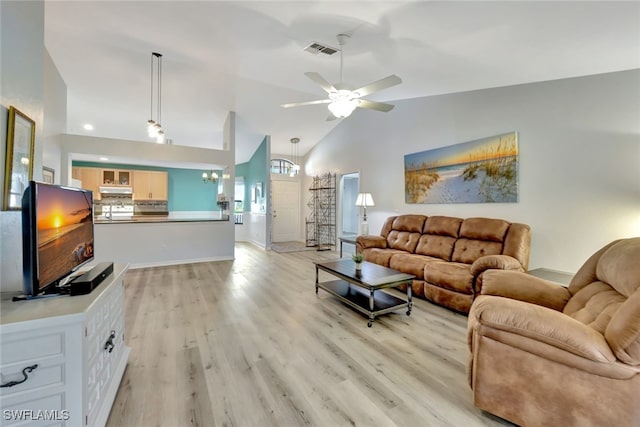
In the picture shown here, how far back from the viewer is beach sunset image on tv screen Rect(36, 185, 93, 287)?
49.1 inches

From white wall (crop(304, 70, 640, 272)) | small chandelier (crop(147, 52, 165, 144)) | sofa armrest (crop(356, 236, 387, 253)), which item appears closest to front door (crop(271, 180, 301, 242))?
small chandelier (crop(147, 52, 165, 144))

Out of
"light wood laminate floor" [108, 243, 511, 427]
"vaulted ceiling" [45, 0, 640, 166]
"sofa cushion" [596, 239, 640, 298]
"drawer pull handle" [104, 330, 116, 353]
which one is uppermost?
"vaulted ceiling" [45, 0, 640, 166]

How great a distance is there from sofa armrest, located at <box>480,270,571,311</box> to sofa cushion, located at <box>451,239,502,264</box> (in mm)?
1425

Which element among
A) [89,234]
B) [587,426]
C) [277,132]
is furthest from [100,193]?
[587,426]

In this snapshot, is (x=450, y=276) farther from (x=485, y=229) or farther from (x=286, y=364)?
(x=286, y=364)

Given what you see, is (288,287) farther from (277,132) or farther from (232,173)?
(277,132)

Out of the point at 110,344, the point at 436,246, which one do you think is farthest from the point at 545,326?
the point at 436,246

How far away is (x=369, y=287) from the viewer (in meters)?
2.76

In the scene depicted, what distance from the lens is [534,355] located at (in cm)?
142

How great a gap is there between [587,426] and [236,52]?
14.0 ft

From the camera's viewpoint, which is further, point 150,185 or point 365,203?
point 150,185

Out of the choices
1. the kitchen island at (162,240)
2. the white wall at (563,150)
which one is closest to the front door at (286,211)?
the kitchen island at (162,240)

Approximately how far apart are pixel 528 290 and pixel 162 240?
567 cm

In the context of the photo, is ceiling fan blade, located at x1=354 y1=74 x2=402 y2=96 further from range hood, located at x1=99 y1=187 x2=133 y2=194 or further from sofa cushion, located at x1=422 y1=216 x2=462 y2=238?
range hood, located at x1=99 y1=187 x2=133 y2=194
